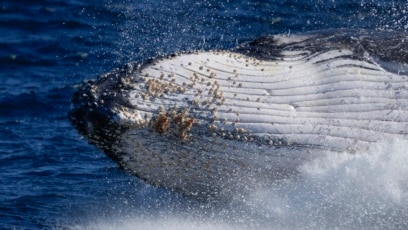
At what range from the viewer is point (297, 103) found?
22.3ft

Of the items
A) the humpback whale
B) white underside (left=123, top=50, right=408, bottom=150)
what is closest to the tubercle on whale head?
the humpback whale

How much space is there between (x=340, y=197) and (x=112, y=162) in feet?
17.3

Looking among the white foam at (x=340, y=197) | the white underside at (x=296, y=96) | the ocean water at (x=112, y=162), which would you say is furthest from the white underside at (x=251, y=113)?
the ocean water at (x=112, y=162)

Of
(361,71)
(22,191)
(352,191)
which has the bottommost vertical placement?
(22,191)

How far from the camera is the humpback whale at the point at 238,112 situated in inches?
257

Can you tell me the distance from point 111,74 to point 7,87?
9.72 m

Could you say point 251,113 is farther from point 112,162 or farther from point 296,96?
point 112,162

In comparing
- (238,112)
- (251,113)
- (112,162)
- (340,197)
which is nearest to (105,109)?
(238,112)

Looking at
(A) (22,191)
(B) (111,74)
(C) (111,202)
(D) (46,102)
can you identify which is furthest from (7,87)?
(B) (111,74)

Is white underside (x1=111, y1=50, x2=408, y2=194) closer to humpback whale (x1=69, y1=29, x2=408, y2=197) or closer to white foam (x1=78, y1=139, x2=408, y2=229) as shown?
humpback whale (x1=69, y1=29, x2=408, y2=197)

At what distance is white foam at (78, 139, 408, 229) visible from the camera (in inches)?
273

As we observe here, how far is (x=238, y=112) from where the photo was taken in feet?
21.6

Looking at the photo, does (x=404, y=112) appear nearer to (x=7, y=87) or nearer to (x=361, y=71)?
(x=361, y=71)

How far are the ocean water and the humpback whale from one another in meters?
0.29
